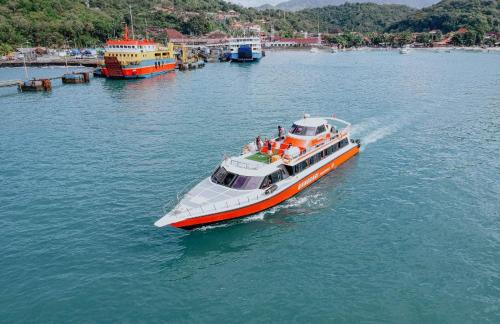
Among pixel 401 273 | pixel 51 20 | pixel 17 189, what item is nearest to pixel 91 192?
pixel 17 189

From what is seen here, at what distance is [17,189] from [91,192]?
767 cm

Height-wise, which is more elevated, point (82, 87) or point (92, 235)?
point (82, 87)

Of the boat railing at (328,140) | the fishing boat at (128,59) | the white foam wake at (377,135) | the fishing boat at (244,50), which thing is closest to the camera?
the boat railing at (328,140)

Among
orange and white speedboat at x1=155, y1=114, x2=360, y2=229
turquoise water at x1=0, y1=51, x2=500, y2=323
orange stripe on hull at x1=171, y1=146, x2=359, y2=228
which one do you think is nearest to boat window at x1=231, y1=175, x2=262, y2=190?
orange and white speedboat at x1=155, y1=114, x2=360, y2=229

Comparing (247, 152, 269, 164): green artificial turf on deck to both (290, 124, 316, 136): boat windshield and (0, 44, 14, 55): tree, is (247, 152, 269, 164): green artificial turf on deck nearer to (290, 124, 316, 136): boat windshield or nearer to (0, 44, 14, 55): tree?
(290, 124, 316, 136): boat windshield

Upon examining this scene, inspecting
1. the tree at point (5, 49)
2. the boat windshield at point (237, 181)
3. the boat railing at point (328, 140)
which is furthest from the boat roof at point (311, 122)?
the tree at point (5, 49)

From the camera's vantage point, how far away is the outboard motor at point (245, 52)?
167 metres

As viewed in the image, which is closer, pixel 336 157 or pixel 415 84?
pixel 336 157

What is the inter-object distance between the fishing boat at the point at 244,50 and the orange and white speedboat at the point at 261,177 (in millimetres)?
133674

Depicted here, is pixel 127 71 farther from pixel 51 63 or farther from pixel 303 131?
pixel 303 131

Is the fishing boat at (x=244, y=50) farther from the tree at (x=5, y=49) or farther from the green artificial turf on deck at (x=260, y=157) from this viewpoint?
the green artificial turf on deck at (x=260, y=157)

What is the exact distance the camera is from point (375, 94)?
8494 cm

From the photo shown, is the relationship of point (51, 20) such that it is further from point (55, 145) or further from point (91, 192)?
point (91, 192)

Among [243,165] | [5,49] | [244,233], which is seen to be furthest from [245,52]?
[244,233]
